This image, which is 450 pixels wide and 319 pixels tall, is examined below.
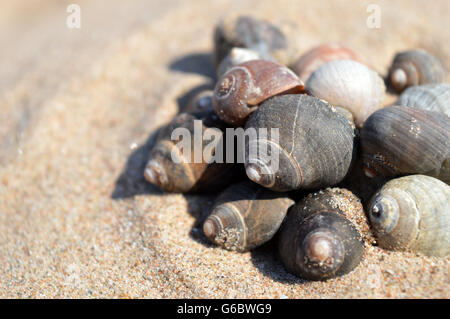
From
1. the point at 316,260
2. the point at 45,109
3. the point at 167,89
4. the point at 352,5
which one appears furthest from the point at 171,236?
the point at 352,5

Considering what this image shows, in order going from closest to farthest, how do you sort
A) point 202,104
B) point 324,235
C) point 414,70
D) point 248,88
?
point 324,235
point 248,88
point 202,104
point 414,70

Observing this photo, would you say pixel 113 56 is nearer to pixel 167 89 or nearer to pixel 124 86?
pixel 124 86

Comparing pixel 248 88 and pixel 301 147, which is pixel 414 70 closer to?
pixel 248 88

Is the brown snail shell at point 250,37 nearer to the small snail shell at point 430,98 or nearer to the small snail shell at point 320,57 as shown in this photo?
the small snail shell at point 320,57

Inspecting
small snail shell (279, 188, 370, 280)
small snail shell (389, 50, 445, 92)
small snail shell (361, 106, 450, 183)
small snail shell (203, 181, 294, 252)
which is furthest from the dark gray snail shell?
small snail shell (389, 50, 445, 92)

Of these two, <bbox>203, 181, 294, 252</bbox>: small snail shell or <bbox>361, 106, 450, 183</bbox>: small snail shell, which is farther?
<bbox>203, 181, 294, 252</bbox>: small snail shell

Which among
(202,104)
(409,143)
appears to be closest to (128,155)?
(202,104)

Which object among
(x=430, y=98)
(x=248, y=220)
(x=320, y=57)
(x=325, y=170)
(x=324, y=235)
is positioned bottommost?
(x=248, y=220)

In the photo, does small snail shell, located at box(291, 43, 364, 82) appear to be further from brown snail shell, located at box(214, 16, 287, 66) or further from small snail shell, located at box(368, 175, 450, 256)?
small snail shell, located at box(368, 175, 450, 256)
